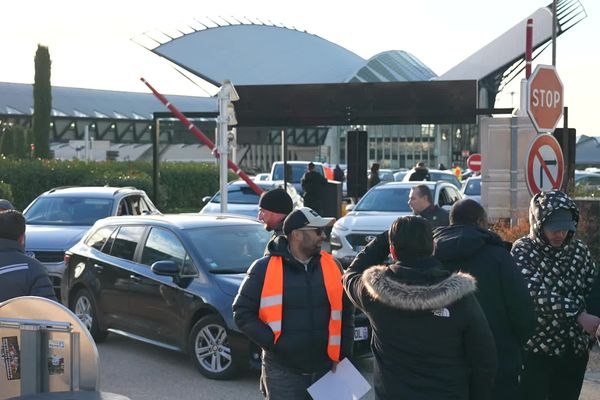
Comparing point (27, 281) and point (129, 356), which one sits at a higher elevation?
point (27, 281)

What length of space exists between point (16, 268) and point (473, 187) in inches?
856

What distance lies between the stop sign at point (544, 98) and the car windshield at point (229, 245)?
308 centimetres

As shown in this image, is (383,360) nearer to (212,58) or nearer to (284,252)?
(284,252)

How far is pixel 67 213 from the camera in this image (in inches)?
607

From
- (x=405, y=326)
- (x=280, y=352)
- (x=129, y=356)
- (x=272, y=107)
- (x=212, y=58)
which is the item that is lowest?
(x=129, y=356)

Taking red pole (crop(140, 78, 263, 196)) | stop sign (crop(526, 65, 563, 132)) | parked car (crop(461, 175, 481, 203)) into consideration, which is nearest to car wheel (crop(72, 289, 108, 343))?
stop sign (crop(526, 65, 563, 132))

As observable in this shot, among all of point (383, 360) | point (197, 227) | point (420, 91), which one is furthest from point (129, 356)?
point (420, 91)

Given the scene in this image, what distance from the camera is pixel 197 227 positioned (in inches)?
392

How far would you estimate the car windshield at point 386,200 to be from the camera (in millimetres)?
17688

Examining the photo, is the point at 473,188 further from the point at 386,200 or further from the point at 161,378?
the point at 161,378

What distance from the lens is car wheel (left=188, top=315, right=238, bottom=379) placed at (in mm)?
8852

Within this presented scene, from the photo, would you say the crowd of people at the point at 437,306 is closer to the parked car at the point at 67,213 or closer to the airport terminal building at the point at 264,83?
the parked car at the point at 67,213

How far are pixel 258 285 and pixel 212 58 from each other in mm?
63607

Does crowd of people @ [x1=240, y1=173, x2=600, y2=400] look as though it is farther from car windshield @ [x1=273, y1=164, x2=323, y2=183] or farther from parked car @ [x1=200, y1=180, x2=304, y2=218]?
car windshield @ [x1=273, y1=164, x2=323, y2=183]
